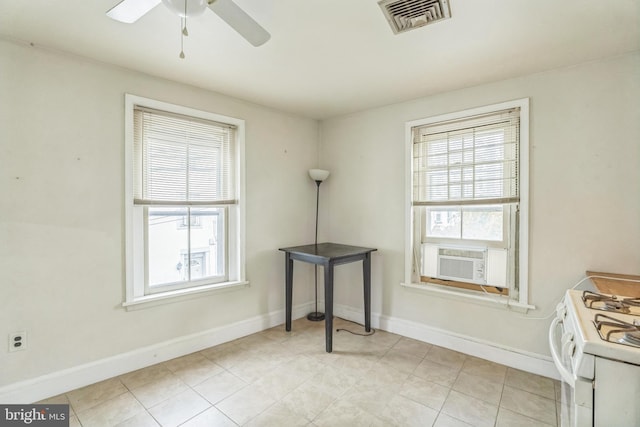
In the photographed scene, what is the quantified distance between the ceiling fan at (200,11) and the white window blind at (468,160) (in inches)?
77.7

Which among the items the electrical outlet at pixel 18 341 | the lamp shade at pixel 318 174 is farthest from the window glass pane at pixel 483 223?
the electrical outlet at pixel 18 341

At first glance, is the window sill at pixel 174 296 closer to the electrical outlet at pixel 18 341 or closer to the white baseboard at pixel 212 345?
→ the white baseboard at pixel 212 345

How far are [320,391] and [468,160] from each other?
87.4 inches

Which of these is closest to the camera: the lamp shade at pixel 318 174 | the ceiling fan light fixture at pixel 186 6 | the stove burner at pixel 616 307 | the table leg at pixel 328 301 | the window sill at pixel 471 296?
the ceiling fan light fixture at pixel 186 6

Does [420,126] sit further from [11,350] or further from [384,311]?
[11,350]

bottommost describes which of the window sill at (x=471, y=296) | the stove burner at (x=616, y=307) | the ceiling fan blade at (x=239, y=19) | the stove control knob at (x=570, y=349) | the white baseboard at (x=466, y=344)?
the white baseboard at (x=466, y=344)

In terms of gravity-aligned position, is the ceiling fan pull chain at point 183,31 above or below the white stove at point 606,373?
above

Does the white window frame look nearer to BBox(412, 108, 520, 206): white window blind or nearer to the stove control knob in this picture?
BBox(412, 108, 520, 206): white window blind

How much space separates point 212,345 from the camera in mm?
2777

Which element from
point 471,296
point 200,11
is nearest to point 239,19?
point 200,11

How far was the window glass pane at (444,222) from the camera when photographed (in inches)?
110

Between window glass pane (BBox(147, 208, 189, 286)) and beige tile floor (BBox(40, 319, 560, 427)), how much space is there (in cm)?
70

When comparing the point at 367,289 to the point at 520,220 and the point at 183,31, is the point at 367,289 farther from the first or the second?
the point at 183,31

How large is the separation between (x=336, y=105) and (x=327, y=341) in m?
2.29
